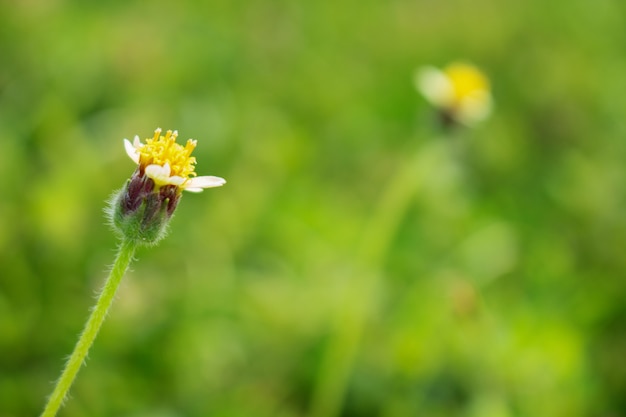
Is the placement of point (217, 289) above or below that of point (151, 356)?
above

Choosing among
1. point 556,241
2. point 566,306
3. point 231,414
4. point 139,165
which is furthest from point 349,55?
point 139,165

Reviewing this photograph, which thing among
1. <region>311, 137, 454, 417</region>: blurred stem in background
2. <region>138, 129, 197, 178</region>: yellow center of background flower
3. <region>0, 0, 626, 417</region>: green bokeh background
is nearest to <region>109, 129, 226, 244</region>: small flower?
<region>138, 129, 197, 178</region>: yellow center of background flower

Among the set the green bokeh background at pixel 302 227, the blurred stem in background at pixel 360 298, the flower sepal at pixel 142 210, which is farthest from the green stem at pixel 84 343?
the blurred stem in background at pixel 360 298

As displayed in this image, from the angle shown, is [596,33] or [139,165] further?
[596,33]

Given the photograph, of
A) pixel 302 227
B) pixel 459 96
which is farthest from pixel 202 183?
pixel 302 227

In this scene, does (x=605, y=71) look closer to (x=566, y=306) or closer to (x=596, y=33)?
(x=596, y=33)

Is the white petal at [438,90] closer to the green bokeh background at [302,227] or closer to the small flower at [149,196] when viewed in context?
the green bokeh background at [302,227]

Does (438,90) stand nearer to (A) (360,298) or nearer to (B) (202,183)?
(A) (360,298)

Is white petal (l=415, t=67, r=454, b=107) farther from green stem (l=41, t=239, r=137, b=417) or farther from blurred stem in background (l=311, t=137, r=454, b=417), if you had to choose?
green stem (l=41, t=239, r=137, b=417)
